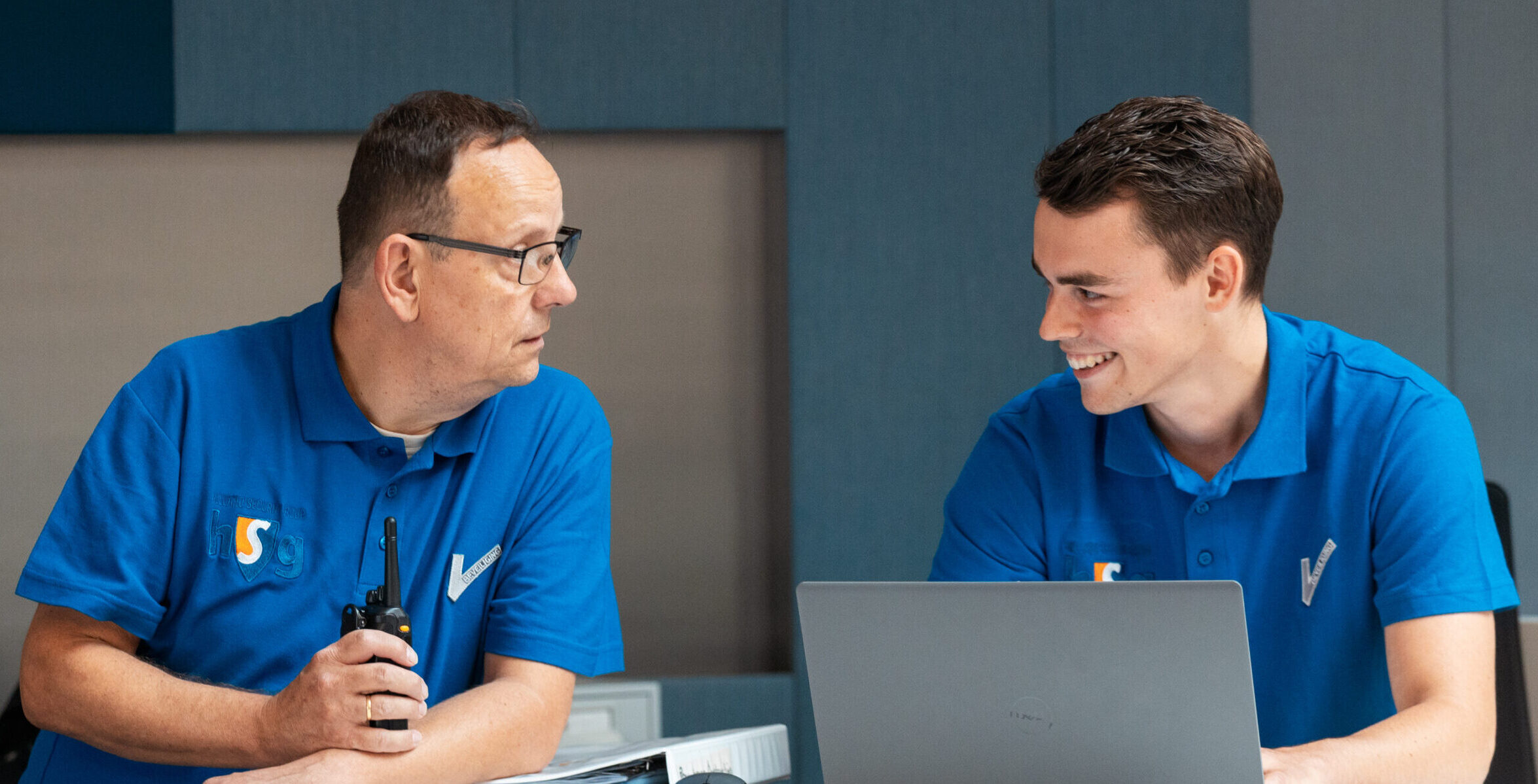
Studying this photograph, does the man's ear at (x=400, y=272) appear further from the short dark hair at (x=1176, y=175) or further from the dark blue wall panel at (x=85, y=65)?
the dark blue wall panel at (x=85, y=65)

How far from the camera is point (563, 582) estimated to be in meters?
1.67

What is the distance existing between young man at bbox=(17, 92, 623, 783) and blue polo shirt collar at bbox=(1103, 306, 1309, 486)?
75 cm

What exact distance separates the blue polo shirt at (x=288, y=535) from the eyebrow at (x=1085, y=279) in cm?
73

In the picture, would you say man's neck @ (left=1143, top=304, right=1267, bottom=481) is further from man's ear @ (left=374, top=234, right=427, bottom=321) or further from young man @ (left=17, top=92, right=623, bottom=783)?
man's ear @ (left=374, top=234, right=427, bottom=321)

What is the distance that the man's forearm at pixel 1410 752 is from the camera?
1.21 metres

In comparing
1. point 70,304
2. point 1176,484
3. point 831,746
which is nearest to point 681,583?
point 70,304

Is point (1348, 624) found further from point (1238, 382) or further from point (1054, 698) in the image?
point (1054, 698)

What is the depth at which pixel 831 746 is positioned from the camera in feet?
3.91

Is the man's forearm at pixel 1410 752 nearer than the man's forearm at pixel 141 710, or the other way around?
the man's forearm at pixel 1410 752

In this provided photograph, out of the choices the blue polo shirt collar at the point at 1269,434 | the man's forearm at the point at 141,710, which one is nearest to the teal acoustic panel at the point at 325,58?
the man's forearm at the point at 141,710

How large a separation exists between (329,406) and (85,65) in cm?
248

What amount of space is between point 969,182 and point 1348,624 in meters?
2.25

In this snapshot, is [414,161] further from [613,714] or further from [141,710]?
[613,714]

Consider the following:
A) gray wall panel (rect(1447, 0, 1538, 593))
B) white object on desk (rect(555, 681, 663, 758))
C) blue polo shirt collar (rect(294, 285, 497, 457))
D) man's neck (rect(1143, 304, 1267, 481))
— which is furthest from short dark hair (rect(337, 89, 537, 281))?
gray wall panel (rect(1447, 0, 1538, 593))
